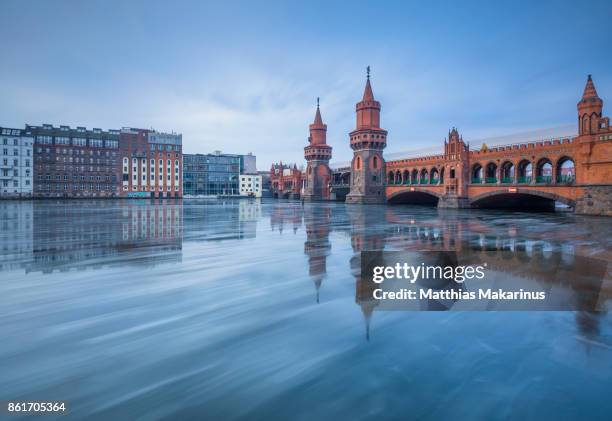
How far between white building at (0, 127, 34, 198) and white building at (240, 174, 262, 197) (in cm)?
6801

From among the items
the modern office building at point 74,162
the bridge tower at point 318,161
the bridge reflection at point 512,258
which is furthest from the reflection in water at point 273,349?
the modern office building at point 74,162

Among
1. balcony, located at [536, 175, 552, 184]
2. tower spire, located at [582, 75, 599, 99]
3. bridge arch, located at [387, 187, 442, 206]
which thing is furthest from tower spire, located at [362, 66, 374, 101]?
tower spire, located at [582, 75, 599, 99]

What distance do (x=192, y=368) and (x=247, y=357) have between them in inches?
28.5

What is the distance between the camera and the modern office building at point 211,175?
140125 millimetres

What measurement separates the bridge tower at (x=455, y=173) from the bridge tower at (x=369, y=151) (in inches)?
688

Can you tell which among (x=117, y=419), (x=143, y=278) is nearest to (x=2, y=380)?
(x=117, y=419)

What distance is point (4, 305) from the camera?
6.79 metres

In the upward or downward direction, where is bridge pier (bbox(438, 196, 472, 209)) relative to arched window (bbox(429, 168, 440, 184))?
downward

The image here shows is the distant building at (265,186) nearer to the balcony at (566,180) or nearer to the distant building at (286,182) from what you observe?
the distant building at (286,182)

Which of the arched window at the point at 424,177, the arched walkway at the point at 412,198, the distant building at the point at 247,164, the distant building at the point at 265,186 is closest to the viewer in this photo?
the arched window at the point at 424,177

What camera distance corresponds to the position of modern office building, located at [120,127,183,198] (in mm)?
113250

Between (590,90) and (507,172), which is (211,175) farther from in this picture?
(590,90)

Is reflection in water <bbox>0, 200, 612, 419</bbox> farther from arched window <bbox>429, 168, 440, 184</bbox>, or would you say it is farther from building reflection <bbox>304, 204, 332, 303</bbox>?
arched window <bbox>429, 168, 440, 184</bbox>

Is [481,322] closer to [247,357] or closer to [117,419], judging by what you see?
[247,357]
